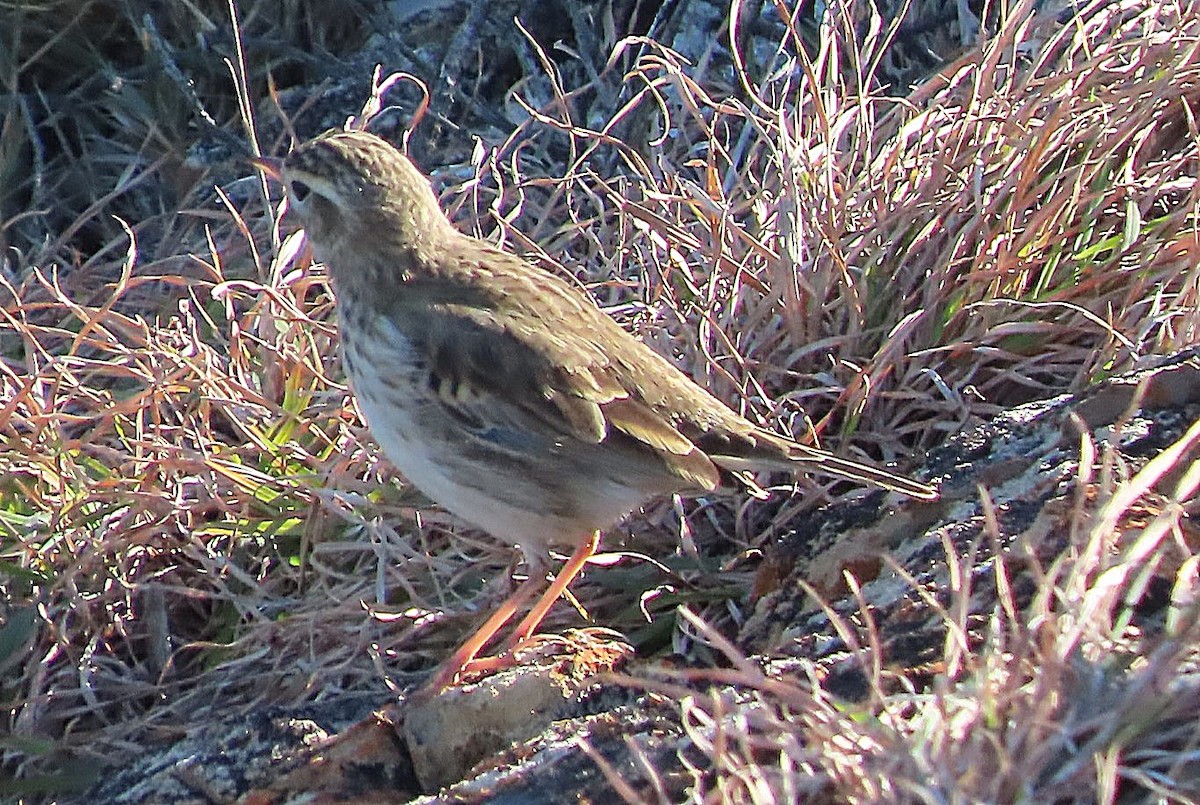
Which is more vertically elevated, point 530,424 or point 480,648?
point 530,424

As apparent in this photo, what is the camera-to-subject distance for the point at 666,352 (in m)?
4.73

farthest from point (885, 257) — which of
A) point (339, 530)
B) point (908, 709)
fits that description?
point (908, 709)

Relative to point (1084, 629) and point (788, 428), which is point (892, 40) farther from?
point (1084, 629)

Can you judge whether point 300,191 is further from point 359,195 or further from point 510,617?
point 510,617

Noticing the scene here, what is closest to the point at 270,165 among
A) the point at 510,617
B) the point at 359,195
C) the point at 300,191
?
the point at 300,191

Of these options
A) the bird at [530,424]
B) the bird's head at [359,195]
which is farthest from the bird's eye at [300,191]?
the bird at [530,424]

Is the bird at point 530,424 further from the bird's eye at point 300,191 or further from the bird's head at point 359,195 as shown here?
the bird's eye at point 300,191

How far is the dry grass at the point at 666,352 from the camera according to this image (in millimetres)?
4262

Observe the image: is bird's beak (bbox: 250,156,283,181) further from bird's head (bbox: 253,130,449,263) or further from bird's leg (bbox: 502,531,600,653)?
bird's leg (bbox: 502,531,600,653)

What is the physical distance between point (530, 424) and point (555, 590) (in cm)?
44

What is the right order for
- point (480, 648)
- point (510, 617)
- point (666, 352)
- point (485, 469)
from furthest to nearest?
1. point (666, 352)
2. point (510, 617)
3. point (480, 648)
4. point (485, 469)

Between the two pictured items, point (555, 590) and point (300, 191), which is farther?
point (300, 191)

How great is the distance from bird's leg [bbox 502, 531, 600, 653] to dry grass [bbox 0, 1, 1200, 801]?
18 cm

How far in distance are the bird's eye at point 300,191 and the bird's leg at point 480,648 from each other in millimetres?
1248
